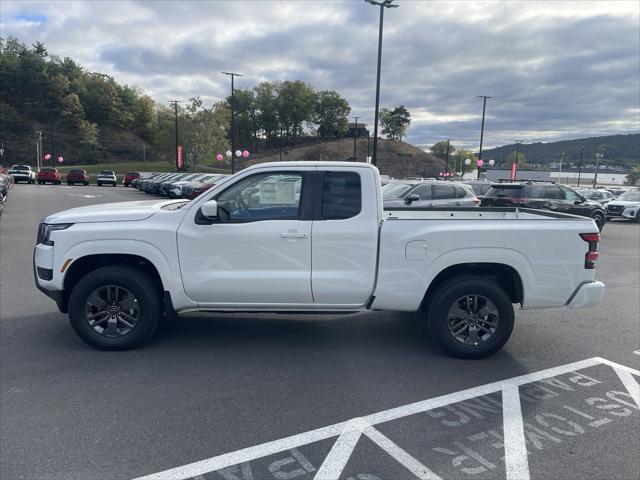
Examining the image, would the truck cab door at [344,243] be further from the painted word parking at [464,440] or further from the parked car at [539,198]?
the parked car at [539,198]

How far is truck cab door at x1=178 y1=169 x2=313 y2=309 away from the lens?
185 inches

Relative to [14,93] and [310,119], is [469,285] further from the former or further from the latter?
[14,93]

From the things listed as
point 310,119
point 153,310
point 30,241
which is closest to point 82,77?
point 310,119

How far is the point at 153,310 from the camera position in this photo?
4.82 metres

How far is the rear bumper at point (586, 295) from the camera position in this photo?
15.8 feet

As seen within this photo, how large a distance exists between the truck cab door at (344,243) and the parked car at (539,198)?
524 inches

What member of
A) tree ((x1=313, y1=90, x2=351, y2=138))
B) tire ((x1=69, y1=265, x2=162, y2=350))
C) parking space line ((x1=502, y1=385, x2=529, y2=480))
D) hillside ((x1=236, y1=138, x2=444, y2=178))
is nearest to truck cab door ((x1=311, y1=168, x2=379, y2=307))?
parking space line ((x1=502, y1=385, x2=529, y2=480))

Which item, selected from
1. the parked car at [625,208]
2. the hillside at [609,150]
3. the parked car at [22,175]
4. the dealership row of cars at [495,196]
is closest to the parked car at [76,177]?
the parked car at [22,175]

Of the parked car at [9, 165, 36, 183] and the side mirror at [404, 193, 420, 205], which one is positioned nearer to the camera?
the side mirror at [404, 193, 420, 205]

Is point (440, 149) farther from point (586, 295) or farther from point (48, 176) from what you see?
point (586, 295)

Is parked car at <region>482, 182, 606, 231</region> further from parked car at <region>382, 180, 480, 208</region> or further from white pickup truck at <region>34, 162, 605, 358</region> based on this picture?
white pickup truck at <region>34, 162, 605, 358</region>

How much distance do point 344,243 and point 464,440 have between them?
79.8 inches

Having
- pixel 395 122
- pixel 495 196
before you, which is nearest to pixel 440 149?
pixel 395 122

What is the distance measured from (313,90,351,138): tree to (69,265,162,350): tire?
11337cm
